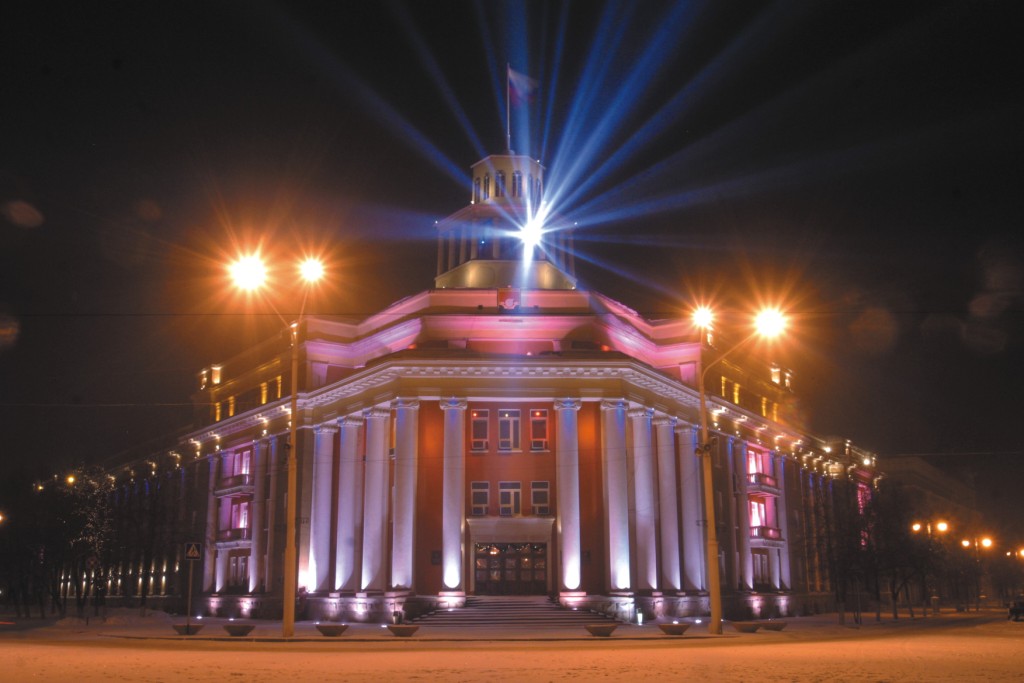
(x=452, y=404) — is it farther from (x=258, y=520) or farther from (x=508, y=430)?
(x=258, y=520)

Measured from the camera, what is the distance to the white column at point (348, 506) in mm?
49969

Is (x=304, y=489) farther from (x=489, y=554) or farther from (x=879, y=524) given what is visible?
(x=879, y=524)

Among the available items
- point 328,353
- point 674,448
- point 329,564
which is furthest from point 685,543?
point 328,353

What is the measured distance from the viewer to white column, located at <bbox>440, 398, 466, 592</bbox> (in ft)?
147

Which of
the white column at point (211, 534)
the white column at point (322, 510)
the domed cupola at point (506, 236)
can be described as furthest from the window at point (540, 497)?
the white column at point (211, 534)

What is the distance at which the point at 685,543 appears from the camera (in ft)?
172

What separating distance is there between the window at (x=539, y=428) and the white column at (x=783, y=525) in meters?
26.5

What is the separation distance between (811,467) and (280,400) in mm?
45049

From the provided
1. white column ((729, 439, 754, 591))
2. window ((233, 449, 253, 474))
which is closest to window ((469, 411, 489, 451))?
white column ((729, 439, 754, 591))

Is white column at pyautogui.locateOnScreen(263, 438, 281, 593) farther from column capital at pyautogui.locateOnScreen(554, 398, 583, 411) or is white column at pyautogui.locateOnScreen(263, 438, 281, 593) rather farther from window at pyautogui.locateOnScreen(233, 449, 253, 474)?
column capital at pyautogui.locateOnScreen(554, 398, 583, 411)

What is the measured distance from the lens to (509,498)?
48.5 meters

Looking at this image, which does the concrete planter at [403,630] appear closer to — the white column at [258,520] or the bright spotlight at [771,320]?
the bright spotlight at [771,320]

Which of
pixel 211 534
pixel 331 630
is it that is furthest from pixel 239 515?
pixel 331 630

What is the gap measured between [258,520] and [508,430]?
20.3 metres
